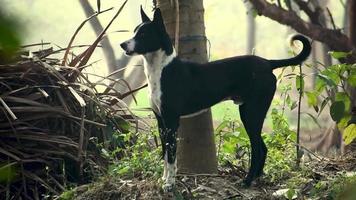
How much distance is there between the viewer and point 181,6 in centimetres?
396

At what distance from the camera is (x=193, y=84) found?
141 inches

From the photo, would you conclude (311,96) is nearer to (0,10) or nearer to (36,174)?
(36,174)

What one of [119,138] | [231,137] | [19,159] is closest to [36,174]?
[19,159]

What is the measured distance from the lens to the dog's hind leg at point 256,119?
3.69 meters

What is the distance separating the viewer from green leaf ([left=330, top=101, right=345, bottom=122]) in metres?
3.92

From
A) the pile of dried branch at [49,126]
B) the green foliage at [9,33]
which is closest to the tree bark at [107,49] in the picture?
the pile of dried branch at [49,126]

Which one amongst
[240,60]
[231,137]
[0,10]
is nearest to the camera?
[0,10]

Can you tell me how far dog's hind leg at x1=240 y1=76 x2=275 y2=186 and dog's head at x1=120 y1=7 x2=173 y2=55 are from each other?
0.64 metres

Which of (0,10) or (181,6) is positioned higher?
(181,6)

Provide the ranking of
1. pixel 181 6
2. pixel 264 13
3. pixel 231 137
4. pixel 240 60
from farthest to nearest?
pixel 264 13
pixel 231 137
pixel 181 6
pixel 240 60

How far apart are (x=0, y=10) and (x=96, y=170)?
3.69 meters

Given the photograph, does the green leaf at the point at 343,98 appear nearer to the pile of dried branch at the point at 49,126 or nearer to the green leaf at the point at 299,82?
the green leaf at the point at 299,82

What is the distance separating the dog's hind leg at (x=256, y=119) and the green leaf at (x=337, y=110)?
1.45 ft

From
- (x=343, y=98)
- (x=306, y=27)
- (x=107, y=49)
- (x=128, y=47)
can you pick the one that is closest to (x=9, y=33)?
(x=128, y=47)
